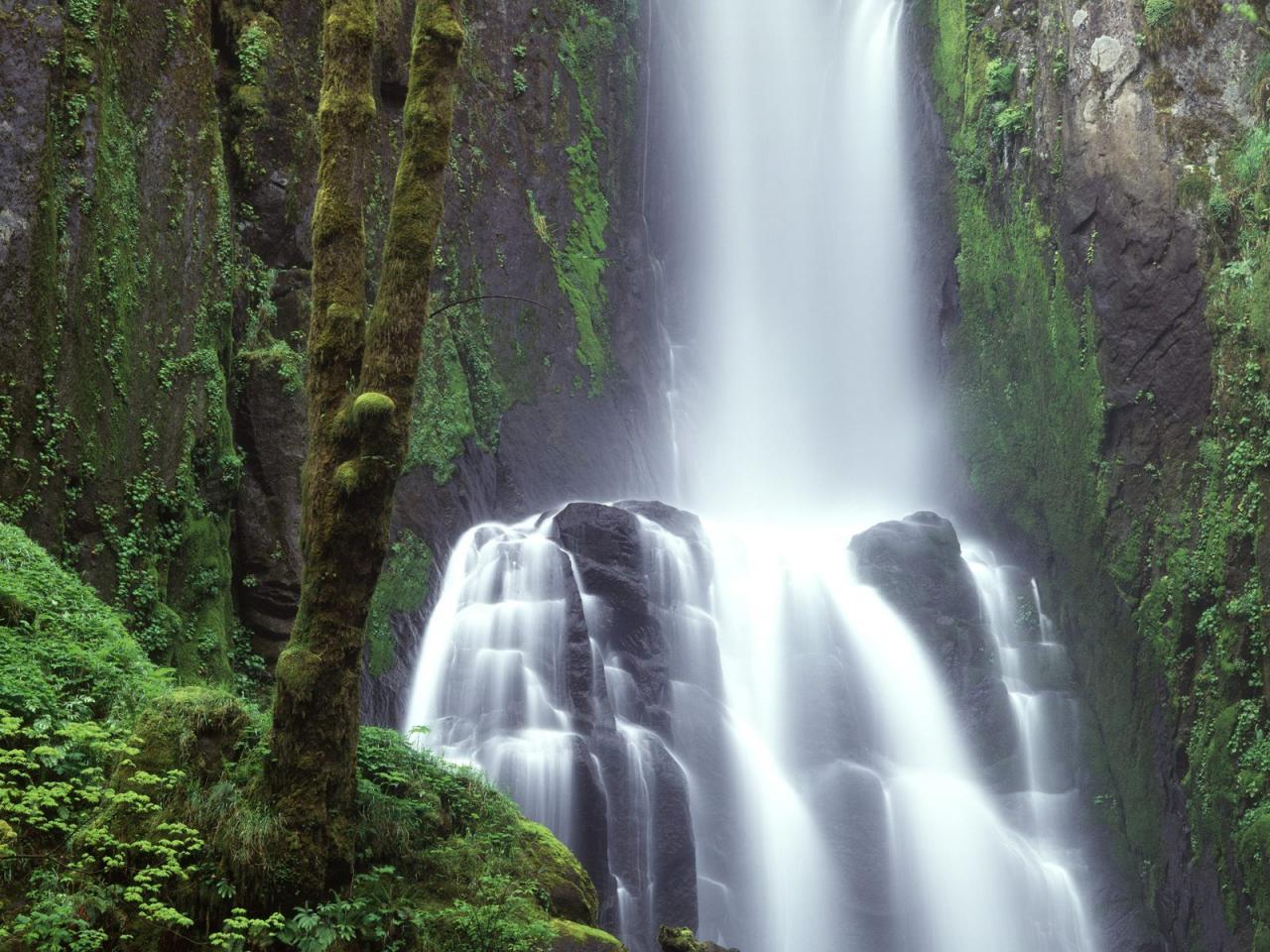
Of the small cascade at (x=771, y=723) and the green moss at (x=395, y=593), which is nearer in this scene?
the small cascade at (x=771, y=723)

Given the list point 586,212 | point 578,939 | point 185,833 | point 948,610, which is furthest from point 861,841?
point 586,212

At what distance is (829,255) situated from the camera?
26.2m

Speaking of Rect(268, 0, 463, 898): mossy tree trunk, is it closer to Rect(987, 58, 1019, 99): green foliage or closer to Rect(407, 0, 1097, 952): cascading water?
Rect(407, 0, 1097, 952): cascading water

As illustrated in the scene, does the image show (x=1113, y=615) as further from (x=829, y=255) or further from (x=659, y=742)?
(x=829, y=255)

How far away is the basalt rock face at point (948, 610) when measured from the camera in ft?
54.3

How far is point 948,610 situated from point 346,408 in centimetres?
1375

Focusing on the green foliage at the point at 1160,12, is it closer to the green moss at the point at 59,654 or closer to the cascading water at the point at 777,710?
the cascading water at the point at 777,710

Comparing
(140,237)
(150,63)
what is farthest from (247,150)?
(140,237)

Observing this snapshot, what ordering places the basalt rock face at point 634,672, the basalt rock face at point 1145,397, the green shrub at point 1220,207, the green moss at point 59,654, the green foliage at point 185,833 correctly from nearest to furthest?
the green foliage at point 185,833 < the green moss at point 59,654 < the basalt rock face at point 634,672 < the basalt rock face at point 1145,397 < the green shrub at point 1220,207

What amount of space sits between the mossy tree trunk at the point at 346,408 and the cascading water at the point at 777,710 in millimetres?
6581

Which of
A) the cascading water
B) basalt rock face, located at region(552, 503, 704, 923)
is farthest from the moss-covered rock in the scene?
basalt rock face, located at region(552, 503, 704, 923)

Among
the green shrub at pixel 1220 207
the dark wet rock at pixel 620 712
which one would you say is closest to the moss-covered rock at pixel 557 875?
the dark wet rock at pixel 620 712

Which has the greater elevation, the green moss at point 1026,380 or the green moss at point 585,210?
the green moss at point 585,210

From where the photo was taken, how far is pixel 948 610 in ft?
57.3
